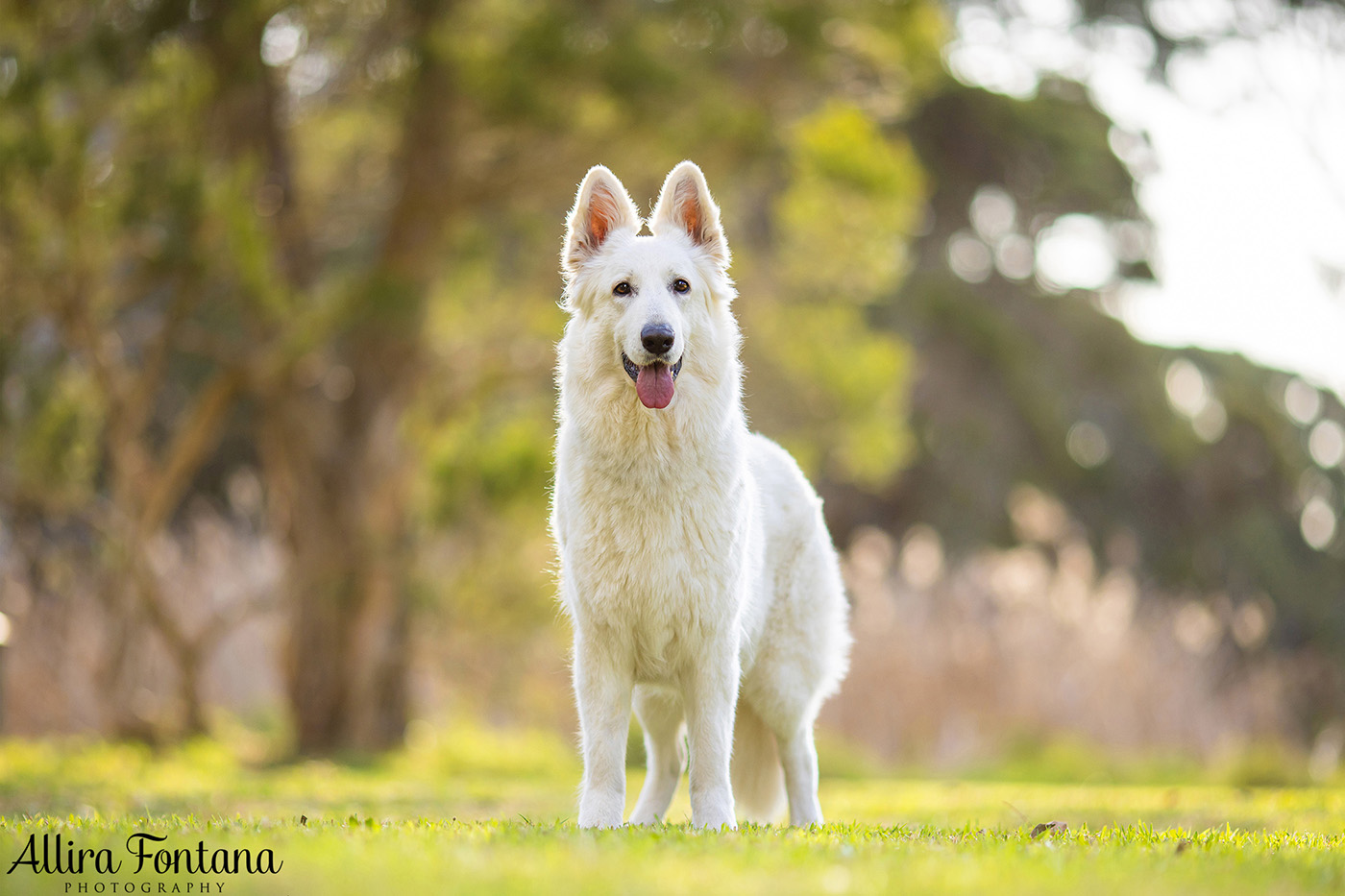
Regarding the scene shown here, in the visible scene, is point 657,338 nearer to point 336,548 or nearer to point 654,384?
point 654,384

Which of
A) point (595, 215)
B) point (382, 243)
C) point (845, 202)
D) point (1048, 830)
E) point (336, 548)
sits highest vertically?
point (845, 202)

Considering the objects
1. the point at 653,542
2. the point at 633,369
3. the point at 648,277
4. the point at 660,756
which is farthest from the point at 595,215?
the point at 660,756

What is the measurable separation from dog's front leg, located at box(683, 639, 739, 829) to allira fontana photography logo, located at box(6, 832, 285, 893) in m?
1.68

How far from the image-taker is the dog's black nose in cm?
461

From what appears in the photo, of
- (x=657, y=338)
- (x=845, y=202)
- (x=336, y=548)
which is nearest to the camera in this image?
(x=657, y=338)

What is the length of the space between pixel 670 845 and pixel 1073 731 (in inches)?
477

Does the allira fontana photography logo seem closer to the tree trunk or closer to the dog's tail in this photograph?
the dog's tail

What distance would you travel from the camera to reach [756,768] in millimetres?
5680

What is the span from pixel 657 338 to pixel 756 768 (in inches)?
85.7

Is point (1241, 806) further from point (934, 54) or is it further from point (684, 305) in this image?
point (934, 54)

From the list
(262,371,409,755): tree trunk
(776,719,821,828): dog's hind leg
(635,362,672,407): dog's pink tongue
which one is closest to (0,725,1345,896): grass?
(776,719,821,828): dog's hind leg

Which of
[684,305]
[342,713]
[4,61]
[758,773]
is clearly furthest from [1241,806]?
[4,61]

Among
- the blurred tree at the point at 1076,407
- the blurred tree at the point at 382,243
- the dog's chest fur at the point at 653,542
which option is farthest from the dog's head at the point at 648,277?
the blurred tree at the point at 1076,407

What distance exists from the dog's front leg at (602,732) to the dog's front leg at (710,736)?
266 mm
